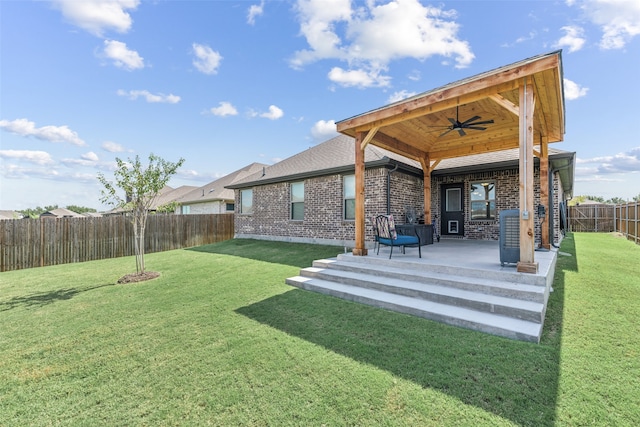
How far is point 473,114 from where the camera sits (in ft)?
21.0

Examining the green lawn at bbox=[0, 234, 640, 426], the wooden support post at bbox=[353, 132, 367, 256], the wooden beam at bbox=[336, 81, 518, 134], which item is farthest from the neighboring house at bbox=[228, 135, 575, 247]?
the green lawn at bbox=[0, 234, 640, 426]

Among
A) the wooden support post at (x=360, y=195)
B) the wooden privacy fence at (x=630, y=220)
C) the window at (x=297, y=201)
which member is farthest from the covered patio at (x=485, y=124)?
the wooden privacy fence at (x=630, y=220)

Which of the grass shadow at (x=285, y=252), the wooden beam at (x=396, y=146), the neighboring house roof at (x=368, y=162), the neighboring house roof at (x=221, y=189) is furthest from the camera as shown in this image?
the neighboring house roof at (x=221, y=189)

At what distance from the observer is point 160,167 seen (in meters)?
6.88

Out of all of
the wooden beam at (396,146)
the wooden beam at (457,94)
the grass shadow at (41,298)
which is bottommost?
the grass shadow at (41,298)

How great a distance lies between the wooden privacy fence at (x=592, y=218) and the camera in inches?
728

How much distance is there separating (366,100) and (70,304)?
1323 cm

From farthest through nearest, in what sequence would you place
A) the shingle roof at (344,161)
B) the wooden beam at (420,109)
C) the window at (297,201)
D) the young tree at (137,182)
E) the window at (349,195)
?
1. the window at (297,201)
2. the window at (349,195)
3. the shingle roof at (344,161)
4. the young tree at (137,182)
5. the wooden beam at (420,109)

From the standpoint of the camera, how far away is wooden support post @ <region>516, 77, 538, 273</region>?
4066mm

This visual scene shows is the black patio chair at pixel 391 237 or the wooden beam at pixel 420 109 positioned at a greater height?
the wooden beam at pixel 420 109

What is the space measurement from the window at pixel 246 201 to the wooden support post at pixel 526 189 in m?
11.5

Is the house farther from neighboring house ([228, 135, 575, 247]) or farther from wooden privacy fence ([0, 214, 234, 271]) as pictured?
wooden privacy fence ([0, 214, 234, 271])

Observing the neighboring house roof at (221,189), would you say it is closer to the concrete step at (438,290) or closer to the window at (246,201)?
the window at (246,201)

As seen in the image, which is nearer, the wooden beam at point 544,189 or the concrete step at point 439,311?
the concrete step at point 439,311
